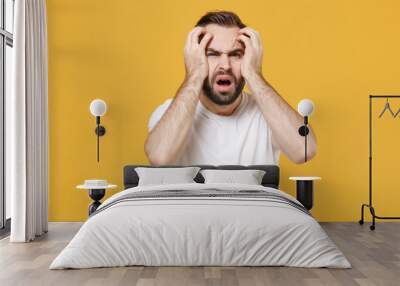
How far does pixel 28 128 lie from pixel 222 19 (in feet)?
9.35

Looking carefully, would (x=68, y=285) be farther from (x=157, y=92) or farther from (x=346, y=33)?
(x=346, y=33)

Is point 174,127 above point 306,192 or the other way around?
above

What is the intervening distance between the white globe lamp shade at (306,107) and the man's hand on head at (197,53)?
1.27m

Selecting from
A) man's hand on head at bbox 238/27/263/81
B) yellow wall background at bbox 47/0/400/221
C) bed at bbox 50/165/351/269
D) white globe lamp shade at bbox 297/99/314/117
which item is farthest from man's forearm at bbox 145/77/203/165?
bed at bbox 50/165/351/269

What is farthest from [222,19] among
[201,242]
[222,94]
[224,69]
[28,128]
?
[201,242]

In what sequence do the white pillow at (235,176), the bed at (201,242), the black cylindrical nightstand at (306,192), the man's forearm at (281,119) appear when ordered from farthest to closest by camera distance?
the man's forearm at (281,119)
the black cylindrical nightstand at (306,192)
the white pillow at (235,176)
the bed at (201,242)

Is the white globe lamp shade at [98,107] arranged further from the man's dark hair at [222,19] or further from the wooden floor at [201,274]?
the wooden floor at [201,274]

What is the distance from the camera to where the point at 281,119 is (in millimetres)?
7039

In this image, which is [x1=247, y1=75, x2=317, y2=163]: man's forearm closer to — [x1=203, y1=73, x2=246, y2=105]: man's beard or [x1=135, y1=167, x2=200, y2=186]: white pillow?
[x1=203, y1=73, x2=246, y2=105]: man's beard

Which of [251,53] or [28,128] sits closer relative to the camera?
A: [28,128]

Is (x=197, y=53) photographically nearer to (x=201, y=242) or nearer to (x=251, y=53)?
(x=251, y=53)

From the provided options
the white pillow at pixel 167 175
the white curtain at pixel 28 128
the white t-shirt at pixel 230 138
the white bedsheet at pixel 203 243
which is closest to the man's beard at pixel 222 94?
the white t-shirt at pixel 230 138

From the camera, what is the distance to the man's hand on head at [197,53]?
23.1 ft

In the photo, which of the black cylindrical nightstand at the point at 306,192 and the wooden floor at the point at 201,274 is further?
the black cylindrical nightstand at the point at 306,192
